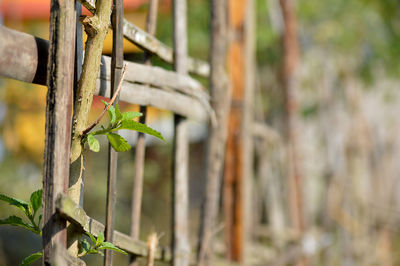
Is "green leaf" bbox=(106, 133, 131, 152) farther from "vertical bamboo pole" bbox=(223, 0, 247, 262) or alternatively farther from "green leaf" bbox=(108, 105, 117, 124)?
"vertical bamboo pole" bbox=(223, 0, 247, 262)

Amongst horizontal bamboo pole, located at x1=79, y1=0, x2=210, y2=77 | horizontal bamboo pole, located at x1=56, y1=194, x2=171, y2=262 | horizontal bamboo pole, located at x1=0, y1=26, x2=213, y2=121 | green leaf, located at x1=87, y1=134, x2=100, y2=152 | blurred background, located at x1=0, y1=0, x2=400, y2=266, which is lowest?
horizontal bamboo pole, located at x1=56, y1=194, x2=171, y2=262

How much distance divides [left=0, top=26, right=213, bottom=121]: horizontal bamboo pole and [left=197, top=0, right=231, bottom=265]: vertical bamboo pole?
0.68ft

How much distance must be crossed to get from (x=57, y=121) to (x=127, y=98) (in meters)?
0.57

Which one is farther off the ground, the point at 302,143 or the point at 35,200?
the point at 302,143

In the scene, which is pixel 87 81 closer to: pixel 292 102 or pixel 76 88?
pixel 76 88

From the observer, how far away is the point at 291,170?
240 inches

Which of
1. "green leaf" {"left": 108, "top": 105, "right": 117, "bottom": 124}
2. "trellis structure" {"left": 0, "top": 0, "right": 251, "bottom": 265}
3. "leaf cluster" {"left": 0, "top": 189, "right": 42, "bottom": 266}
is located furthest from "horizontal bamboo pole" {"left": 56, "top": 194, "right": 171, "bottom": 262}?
"green leaf" {"left": 108, "top": 105, "right": 117, "bottom": 124}

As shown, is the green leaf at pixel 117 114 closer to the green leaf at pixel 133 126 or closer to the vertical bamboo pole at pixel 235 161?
the green leaf at pixel 133 126

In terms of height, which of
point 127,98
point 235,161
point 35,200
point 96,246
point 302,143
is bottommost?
point 96,246

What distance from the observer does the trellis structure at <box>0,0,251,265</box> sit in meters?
1.33

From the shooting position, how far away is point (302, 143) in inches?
330

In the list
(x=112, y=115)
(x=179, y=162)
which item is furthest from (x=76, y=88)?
(x=179, y=162)

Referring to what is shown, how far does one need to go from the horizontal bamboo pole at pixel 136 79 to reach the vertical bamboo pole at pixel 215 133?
206mm

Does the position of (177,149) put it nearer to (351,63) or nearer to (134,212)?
(134,212)
